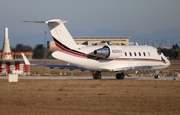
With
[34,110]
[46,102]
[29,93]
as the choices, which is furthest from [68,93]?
[34,110]

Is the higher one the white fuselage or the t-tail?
the t-tail

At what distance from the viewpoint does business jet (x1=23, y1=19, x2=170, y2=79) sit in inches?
1698

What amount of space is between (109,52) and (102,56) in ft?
2.76

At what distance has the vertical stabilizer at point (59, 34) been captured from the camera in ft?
141

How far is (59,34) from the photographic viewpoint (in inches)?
1703

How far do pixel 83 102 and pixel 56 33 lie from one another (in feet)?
65.7

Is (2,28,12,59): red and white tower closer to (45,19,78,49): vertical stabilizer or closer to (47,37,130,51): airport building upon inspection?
(45,19,78,49): vertical stabilizer

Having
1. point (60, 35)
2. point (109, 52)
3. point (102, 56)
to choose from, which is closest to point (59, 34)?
point (60, 35)

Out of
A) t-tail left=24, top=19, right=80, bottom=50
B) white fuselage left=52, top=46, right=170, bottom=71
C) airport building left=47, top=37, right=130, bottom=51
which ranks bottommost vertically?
white fuselage left=52, top=46, right=170, bottom=71

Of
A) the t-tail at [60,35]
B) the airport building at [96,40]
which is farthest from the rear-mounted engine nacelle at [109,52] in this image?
the airport building at [96,40]

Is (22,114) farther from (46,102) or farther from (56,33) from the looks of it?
(56,33)

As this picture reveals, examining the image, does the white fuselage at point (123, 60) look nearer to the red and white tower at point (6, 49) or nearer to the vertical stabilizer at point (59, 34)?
the vertical stabilizer at point (59, 34)

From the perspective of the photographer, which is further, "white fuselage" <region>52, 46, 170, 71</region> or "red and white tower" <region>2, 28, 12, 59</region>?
"red and white tower" <region>2, 28, 12, 59</region>

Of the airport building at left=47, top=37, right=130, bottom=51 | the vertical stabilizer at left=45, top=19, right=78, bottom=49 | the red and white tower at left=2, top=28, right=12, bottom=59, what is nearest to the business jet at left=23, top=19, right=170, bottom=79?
the vertical stabilizer at left=45, top=19, right=78, bottom=49
